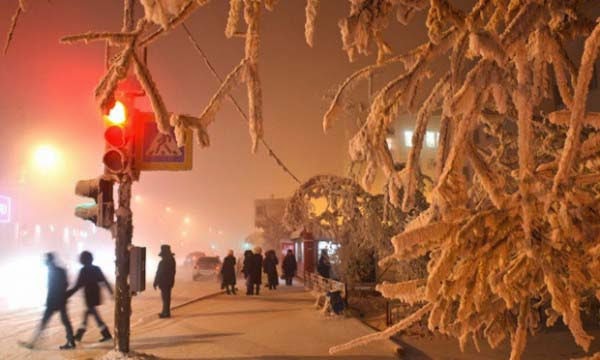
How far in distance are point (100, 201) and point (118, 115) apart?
1.37 m

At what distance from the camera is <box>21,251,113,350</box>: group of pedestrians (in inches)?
393

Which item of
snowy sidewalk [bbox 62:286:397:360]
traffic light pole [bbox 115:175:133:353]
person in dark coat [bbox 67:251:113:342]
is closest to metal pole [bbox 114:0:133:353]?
traffic light pole [bbox 115:175:133:353]

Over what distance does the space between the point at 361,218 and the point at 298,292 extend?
6702 millimetres

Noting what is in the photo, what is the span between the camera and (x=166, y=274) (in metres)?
13.7

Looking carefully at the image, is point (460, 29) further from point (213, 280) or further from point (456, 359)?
point (213, 280)

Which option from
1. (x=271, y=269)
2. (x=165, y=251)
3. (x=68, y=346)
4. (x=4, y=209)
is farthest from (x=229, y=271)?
(x=4, y=209)

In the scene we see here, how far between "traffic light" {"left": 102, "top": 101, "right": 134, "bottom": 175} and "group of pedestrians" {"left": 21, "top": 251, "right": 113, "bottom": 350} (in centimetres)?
300

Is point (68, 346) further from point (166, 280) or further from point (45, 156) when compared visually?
point (45, 156)

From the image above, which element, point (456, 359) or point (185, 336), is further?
point (185, 336)

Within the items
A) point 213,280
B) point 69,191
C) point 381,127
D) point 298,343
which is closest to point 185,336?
point 298,343

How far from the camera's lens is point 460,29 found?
3.21 metres

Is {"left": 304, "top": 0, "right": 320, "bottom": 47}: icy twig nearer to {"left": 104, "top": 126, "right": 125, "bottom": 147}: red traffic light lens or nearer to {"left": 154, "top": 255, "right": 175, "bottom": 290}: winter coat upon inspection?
{"left": 104, "top": 126, "right": 125, "bottom": 147}: red traffic light lens

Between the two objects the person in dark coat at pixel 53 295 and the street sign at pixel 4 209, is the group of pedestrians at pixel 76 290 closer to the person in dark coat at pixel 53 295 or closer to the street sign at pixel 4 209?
the person in dark coat at pixel 53 295

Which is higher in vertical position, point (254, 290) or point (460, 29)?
point (460, 29)
